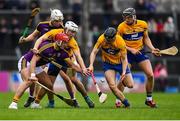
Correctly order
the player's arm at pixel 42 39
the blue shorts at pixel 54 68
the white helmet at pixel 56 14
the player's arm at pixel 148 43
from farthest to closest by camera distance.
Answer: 1. the player's arm at pixel 148 43
2. the blue shorts at pixel 54 68
3. the white helmet at pixel 56 14
4. the player's arm at pixel 42 39

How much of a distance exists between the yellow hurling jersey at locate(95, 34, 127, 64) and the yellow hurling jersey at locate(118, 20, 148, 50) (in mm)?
861

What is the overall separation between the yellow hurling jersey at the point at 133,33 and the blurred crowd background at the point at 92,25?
16694mm

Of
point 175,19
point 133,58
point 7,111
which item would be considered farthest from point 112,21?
point 7,111

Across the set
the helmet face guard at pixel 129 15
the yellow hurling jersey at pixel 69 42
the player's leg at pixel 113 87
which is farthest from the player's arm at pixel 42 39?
the helmet face guard at pixel 129 15

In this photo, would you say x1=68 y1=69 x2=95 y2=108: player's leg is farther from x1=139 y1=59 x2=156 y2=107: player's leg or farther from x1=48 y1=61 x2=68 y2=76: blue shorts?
x1=139 y1=59 x2=156 y2=107: player's leg

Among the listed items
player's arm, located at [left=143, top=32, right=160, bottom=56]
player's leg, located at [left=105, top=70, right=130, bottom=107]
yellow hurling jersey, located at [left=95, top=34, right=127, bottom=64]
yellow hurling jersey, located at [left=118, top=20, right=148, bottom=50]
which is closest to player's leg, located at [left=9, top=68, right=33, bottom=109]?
yellow hurling jersey, located at [left=95, top=34, right=127, bottom=64]

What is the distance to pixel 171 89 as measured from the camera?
41531 mm

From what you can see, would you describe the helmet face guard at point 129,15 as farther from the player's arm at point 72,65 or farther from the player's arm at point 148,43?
the player's arm at point 72,65

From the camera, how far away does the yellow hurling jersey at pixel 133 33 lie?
2395 cm

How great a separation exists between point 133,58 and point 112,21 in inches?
698

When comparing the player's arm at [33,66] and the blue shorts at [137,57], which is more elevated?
the player's arm at [33,66]

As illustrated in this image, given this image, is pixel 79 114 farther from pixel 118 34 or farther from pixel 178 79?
pixel 178 79

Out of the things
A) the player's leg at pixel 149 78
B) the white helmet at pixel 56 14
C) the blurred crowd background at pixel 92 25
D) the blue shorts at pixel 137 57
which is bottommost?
the blurred crowd background at pixel 92 25

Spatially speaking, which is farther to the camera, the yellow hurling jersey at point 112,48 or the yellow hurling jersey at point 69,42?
the yellow hurling jersey at point 112,48
